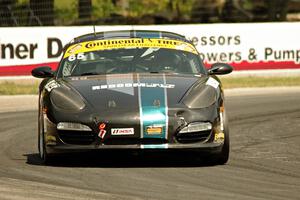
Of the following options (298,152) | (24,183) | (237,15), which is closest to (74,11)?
(237,15)

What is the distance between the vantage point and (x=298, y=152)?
11.4m

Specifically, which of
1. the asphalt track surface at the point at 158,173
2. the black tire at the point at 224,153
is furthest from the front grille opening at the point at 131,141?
the black tire at the point at 224,153

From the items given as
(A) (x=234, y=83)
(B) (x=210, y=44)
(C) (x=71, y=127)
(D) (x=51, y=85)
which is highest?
(D) (x=51, y=85)

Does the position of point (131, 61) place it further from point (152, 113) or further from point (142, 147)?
point (142, 147)

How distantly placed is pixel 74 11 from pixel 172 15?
6.64 metres

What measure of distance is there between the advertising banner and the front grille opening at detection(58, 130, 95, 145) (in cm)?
1544

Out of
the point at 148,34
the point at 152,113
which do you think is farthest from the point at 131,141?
the point at 148,34

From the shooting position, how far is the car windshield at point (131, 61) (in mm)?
11312

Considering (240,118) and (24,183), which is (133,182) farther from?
(240,118)

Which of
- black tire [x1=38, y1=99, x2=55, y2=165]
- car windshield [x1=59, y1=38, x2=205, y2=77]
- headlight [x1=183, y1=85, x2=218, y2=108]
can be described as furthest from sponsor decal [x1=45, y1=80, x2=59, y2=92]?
headlight [x1=183, y1=85, x2=218, y2=108]

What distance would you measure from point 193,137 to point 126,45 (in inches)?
84.2

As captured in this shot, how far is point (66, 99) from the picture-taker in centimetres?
1016

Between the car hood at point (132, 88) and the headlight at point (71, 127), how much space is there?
0.23 m

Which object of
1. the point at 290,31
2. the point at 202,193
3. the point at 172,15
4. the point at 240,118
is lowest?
the point at 172,15
